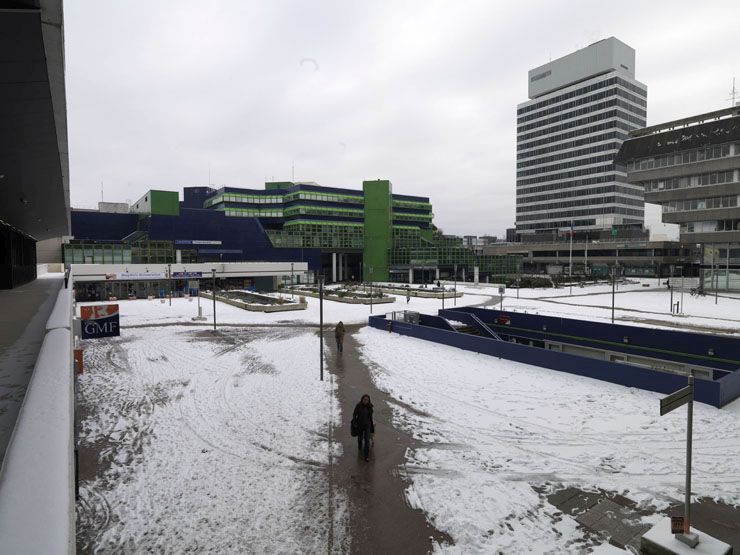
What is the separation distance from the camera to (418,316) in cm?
3053

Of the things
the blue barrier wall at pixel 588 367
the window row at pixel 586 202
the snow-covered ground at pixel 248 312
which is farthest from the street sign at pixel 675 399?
the window row at pixel 586 202

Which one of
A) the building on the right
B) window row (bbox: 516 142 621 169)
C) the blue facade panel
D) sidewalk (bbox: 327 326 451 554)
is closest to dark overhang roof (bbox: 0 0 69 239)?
sidewalk (bbox: 327 326 451 554)

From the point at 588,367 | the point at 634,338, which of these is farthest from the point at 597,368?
the point at 634,338

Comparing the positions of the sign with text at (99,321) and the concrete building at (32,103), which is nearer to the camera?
the concrete building at (32,103)

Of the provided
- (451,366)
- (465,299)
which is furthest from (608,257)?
(451,366)

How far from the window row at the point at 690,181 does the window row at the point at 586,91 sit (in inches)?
3018

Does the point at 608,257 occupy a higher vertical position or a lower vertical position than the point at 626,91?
lower

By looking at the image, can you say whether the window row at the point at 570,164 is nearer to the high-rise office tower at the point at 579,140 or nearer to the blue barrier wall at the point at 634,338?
the high-rise office tower at the point at 579,140

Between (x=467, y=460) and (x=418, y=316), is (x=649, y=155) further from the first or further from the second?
(x=467, y=460)

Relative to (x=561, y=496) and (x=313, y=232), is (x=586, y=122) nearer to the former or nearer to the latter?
(x=313, y=232)

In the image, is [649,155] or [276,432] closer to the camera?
[276,432]

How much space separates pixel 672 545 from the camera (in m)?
7.27

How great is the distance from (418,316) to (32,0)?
90.3ft

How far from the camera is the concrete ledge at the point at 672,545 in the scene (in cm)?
716
